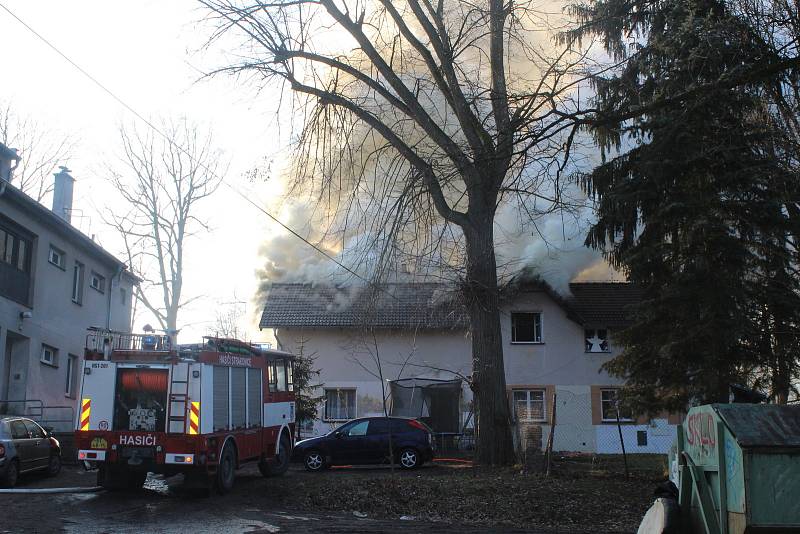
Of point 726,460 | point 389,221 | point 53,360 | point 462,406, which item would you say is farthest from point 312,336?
point 726,460

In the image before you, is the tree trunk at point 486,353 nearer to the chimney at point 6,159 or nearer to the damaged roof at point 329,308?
the damaged roof at point 329,308

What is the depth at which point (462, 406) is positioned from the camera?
25828 millimetres

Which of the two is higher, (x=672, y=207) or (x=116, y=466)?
(x=672, y=207)

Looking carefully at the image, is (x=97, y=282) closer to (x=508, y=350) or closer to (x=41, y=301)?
(x=41, y=301)

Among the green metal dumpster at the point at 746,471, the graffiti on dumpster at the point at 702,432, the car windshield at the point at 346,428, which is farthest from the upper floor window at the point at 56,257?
the green metal dumpster at the point at 746,471

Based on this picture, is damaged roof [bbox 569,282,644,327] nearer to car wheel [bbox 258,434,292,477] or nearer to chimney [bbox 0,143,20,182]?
car wheel [bbox 258,434,292,477]

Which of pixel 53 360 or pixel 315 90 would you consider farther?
pixel 53 360

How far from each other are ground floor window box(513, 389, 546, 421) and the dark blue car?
10.0m

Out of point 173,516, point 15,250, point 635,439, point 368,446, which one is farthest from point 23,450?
point 635,439

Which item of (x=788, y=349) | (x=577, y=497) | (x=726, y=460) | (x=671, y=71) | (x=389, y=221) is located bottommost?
(x=577, y=497)

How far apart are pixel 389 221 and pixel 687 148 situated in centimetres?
563

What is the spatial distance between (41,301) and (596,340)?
18585 mm

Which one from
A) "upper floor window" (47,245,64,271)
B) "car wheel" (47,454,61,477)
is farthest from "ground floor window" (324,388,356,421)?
"car wheel" (47,454,61,477)

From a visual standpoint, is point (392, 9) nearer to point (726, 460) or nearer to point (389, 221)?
point (389, 221)
